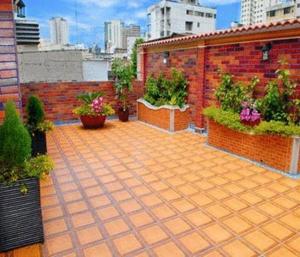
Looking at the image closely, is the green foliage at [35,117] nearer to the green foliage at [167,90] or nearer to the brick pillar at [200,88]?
the green foliage at [167,90]

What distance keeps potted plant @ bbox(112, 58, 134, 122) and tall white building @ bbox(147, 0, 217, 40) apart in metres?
41.1

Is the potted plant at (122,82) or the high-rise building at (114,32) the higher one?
the high-rise building at (114,32)

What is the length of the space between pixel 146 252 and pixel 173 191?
1372mm

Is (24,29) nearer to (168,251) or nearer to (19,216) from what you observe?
(19,216)

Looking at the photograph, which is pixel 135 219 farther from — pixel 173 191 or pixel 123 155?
pixel 123 155

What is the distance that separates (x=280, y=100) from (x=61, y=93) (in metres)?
6.20

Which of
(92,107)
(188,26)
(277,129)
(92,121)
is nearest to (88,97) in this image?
(92,107)

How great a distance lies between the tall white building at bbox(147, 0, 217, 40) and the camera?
47.8 m

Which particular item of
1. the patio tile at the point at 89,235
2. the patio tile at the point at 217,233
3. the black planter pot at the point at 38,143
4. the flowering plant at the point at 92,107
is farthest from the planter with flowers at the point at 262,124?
the black planter pot at the point at 38,143

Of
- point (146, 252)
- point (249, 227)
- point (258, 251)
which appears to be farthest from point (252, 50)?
point (146, 252)

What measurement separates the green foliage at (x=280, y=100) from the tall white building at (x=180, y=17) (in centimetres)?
4463

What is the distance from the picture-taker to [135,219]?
3.14 m

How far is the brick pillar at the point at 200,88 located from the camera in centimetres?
683

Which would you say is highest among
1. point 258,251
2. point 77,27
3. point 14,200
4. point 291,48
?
point 77,27
